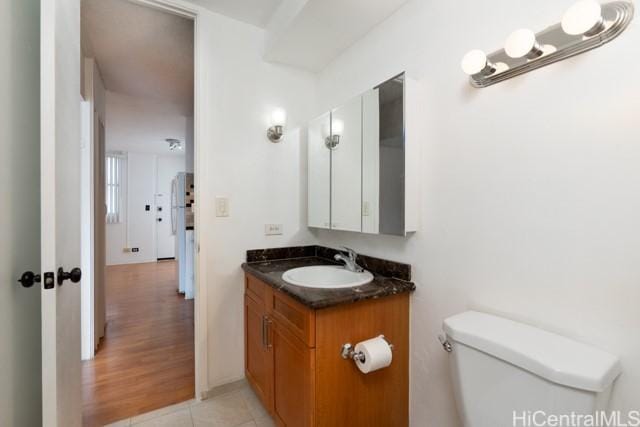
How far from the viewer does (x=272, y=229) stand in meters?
2.04

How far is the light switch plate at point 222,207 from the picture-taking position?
184cm

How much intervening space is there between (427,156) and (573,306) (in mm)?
787

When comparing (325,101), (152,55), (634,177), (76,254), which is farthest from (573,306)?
(152,55)

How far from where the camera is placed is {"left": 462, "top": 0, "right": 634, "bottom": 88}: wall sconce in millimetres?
765

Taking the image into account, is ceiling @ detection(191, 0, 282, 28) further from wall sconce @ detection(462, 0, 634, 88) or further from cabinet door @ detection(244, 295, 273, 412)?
cabinet door @ detection(244, 295, 273, 412)

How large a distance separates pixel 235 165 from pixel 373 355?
1.44m

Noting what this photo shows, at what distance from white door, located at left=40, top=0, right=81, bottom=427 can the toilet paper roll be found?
1076 millimetres

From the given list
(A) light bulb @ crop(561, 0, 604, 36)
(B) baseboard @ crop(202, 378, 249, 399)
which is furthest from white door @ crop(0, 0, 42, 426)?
(A) light bulb @ crop(561, 0, 604, 36)

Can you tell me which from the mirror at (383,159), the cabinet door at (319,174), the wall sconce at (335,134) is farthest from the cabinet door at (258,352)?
the wall sconce at (335,134)

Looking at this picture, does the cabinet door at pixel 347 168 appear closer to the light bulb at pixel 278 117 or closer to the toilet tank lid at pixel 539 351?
the light bulb at pixel 278 117

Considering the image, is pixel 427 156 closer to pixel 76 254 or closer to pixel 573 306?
pixel 573 306

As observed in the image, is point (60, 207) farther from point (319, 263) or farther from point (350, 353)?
point (319, 263)

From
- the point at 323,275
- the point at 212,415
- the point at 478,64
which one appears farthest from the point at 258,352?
the point at 478,64

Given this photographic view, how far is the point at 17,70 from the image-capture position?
0.99 m
